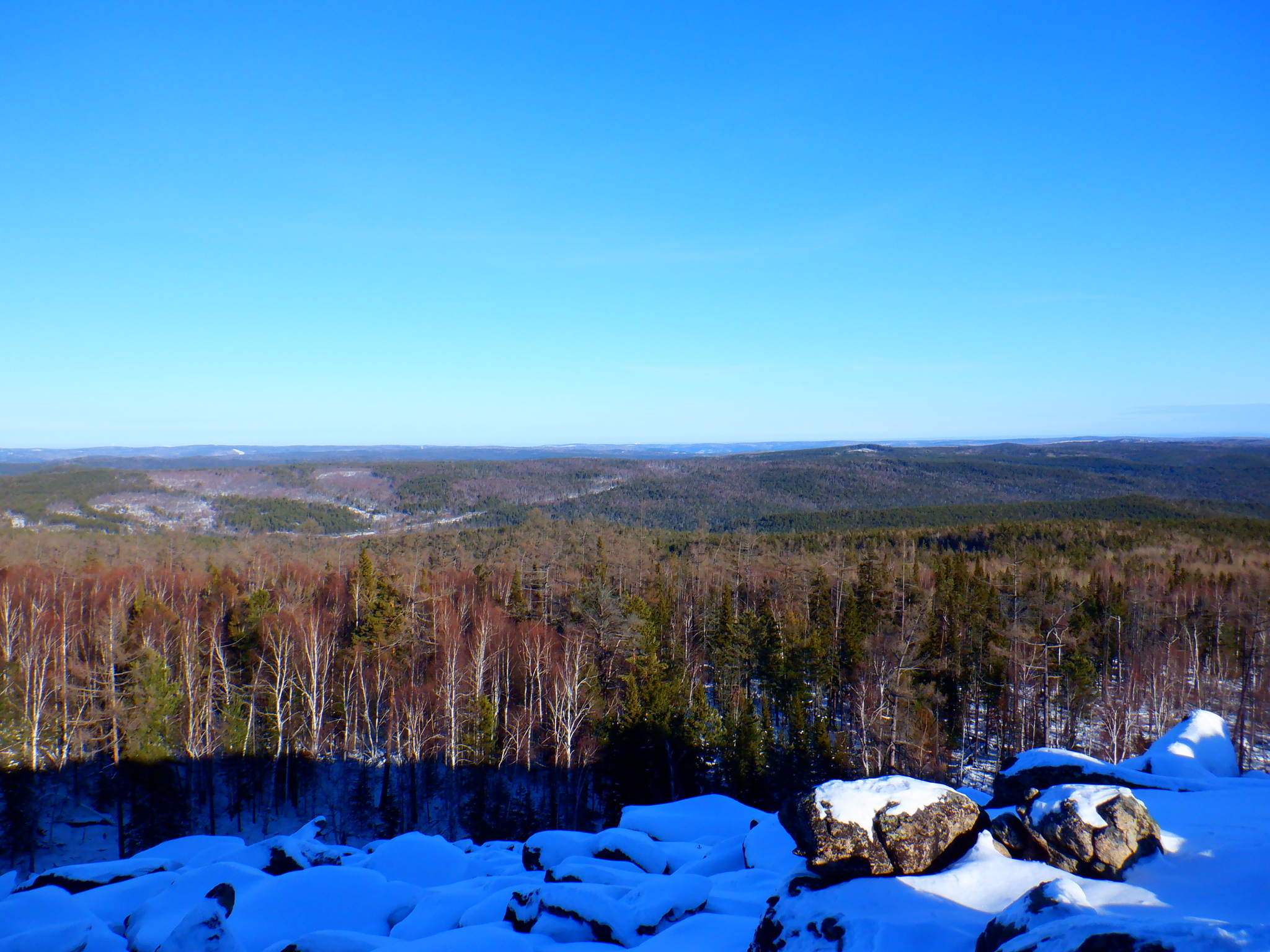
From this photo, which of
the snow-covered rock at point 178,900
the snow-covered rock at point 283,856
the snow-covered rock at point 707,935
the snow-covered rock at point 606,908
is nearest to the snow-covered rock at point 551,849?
the snow-covered rock at point 606,908

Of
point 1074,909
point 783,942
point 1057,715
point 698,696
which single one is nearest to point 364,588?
point 698,696

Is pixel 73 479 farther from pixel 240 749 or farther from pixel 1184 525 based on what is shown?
pixel 1184 525

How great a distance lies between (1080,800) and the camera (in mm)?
9875

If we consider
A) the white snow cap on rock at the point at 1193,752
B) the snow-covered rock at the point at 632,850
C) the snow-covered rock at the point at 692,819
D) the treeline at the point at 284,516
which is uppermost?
the white snow cap on rock at the point at 1193,752

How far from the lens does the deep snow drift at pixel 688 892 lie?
27.2 feet

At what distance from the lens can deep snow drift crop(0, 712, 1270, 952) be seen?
8.30 meters

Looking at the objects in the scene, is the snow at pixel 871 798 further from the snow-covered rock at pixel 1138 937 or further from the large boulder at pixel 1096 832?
the snow-covered rock at pixel 1138 937

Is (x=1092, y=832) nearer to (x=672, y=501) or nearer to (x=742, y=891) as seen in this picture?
(x=742, y=891)

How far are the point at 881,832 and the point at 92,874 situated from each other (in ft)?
65.8

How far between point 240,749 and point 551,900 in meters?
23.4

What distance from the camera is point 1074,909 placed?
24.9ft

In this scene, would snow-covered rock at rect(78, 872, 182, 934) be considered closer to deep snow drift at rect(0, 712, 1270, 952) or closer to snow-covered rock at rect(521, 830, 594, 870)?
deep snow drift at rect(0, 712, 1270, 952)

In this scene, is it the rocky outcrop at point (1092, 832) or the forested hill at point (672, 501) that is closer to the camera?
the rocky outcrop at point (1092, 832)

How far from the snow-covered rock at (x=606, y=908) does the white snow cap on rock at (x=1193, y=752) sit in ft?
42.6
